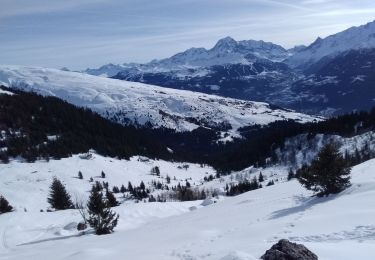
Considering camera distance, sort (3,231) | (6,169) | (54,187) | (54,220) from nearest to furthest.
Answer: (3,231)
(54,220)
(54,187)
(6,169)

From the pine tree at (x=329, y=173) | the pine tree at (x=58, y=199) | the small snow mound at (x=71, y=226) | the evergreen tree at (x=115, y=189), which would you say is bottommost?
the evergreen tree at (x=115, y=189)

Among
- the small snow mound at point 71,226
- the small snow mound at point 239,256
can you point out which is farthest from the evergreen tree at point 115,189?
the small snow mound at point 239,256

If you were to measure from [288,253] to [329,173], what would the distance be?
24.0m

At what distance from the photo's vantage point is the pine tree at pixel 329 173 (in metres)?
40.9

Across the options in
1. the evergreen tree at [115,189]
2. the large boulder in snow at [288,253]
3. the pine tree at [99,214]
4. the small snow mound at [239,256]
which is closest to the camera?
the large boulder in snow at [288,253]

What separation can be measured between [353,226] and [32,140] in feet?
623

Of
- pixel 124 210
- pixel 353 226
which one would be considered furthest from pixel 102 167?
pixel 353 226

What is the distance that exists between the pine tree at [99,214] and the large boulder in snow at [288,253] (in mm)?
32558

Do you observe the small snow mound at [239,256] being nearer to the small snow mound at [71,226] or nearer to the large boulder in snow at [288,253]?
the large boulder in snow at [288,253]

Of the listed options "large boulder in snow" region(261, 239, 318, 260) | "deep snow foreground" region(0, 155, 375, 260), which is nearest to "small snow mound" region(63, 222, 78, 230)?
"deep snow foreground" region(0, 155, 375, 260)

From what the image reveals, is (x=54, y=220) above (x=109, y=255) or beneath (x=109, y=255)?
beneath

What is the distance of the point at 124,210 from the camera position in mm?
68125

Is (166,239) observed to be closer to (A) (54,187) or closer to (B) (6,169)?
(A) (54,187)

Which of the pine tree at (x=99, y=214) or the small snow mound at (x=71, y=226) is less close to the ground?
the pine tree at (x=99, y=214)
